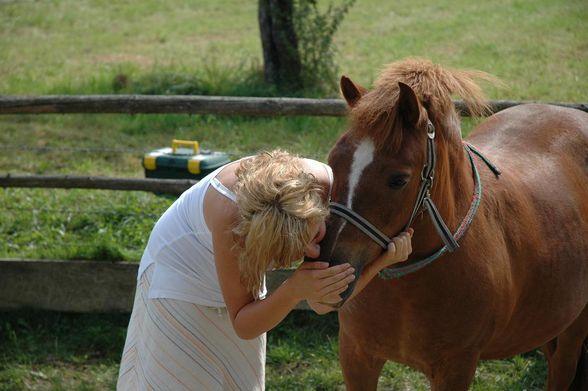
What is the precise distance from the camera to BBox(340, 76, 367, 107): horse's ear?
2.86 metres

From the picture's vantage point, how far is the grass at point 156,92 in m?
4.59

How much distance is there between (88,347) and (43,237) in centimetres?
122

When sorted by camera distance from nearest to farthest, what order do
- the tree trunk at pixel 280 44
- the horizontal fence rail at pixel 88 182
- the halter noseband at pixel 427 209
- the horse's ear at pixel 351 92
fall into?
the halter noseband at pixel 427 209
the horse's ear at pixel 351 92
the horizontal fence rail at pixel 88 182
the tree trunk at pixel 280 44

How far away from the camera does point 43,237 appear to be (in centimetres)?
565

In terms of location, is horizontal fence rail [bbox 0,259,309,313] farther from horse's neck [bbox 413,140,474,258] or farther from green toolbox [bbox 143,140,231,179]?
horse's neck [bbox 413,140,474,258]

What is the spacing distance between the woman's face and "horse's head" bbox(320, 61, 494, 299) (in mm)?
19

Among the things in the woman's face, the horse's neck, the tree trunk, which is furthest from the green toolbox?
the tree trunk

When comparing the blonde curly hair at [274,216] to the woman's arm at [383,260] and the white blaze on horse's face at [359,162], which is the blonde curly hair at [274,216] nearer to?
the white blaze on horse's face at [359,162]

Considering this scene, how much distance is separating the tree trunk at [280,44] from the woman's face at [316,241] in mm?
6908

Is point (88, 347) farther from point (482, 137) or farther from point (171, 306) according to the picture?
point (482, 137)

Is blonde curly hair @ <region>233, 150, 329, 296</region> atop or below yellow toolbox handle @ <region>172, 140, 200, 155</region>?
atop

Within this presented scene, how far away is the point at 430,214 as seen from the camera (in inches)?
108

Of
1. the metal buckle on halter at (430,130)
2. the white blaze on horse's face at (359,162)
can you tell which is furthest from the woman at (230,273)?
the metal buckle on halter at (430,130)

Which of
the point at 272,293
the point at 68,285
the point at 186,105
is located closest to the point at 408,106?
the point at 272,293
